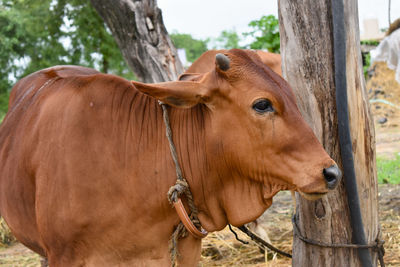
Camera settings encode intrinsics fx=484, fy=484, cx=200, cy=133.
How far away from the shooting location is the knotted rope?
84.7 inches

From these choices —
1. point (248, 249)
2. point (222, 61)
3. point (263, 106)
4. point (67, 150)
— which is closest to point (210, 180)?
point (263, 106)

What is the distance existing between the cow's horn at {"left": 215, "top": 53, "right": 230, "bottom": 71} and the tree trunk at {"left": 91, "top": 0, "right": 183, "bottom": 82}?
2954 millimetres

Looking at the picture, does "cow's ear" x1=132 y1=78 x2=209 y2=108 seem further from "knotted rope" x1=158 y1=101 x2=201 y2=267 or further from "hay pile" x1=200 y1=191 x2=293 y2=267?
"hay pile" x1=200 y1=191 x2=293 y2=267

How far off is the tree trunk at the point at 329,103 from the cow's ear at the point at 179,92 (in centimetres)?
69

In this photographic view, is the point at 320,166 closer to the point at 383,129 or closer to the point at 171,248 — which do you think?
the point at 171,248

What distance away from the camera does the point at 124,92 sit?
243cm

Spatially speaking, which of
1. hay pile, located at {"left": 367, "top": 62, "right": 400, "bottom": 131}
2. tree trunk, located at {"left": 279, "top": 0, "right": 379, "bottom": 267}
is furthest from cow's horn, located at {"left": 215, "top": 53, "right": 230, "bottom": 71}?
hay pile, located at {"left": 367, "top": 62, "right": 400, "bottom": 131}

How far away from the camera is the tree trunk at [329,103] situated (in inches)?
97.7

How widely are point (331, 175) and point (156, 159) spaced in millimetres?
795

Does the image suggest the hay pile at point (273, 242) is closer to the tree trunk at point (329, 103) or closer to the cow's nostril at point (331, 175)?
the tree trunk at point (329, 103)

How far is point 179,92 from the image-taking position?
2.09 meters

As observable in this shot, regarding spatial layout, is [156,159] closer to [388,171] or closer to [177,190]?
[177,190]

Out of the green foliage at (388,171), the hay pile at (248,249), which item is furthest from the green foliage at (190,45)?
the hay pile at (248,249)

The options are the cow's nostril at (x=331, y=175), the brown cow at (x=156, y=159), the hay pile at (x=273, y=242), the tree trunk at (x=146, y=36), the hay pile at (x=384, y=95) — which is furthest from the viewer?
the hay pile at (x=384, y=95)
